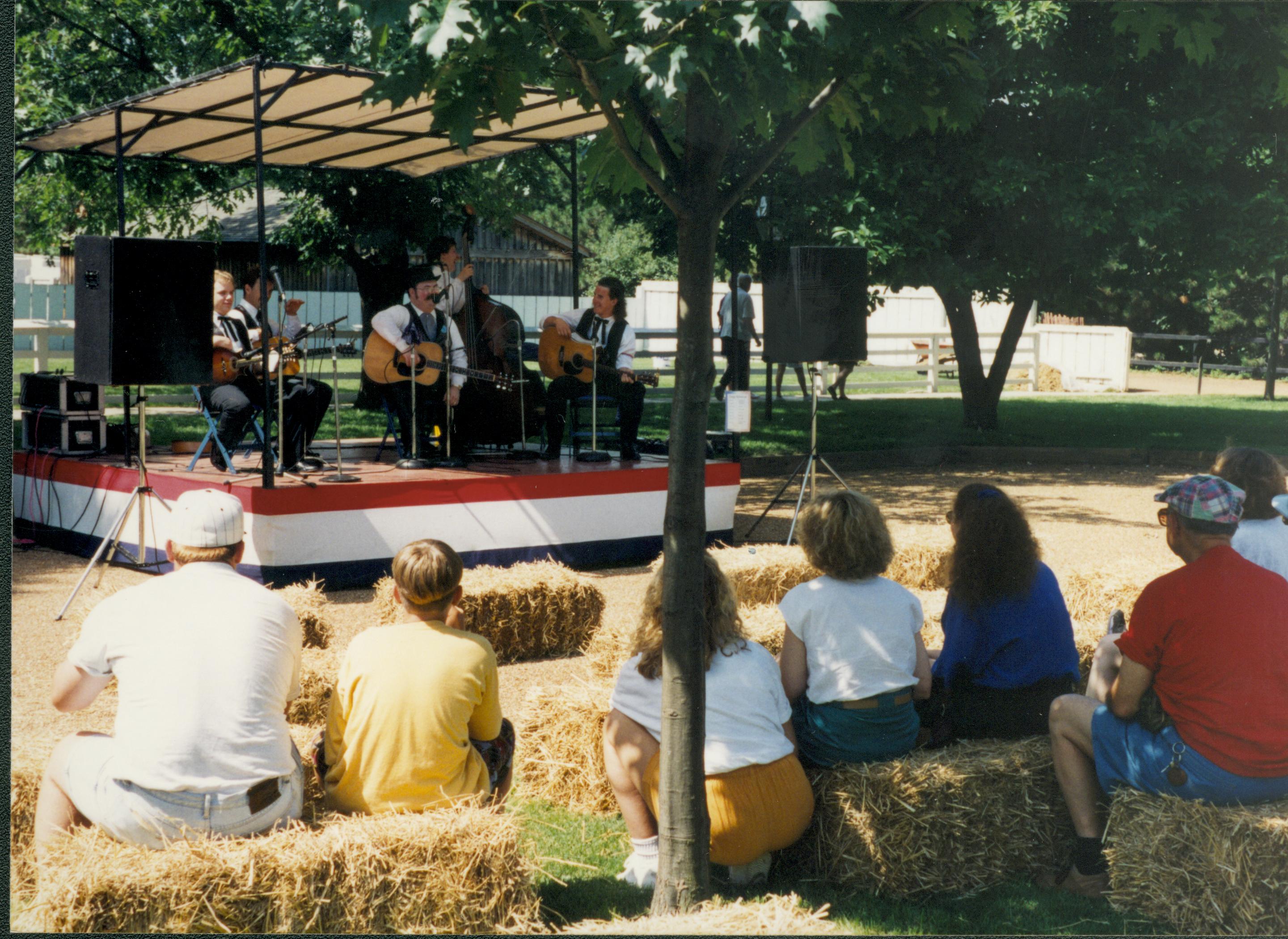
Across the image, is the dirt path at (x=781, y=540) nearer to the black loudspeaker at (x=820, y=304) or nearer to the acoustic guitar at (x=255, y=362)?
the black loudspeaker at (x=820, y=304)

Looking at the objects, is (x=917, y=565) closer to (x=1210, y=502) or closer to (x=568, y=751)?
(x=568, y=751)

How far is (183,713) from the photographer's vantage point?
3363 millimetres

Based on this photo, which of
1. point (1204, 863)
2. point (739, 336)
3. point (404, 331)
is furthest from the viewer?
point (739, 336)

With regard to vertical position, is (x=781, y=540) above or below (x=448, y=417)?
below

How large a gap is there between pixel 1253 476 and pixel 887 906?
7.43 feet

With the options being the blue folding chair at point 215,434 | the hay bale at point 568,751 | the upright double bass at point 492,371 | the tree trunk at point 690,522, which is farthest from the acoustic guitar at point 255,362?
the tree trunk at point 690,522

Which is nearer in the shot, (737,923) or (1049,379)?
(737,923)

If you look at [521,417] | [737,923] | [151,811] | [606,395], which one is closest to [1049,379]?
[606,395]

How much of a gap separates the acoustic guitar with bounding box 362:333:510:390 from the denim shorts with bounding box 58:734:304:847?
21.0ft

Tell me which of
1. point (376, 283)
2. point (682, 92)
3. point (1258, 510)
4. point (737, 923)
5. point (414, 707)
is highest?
point (376, 283)

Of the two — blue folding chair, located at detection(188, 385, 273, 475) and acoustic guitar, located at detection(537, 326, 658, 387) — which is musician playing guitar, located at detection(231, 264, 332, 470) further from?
acoustic guitar, located at detection(537, 326, 658, 387)

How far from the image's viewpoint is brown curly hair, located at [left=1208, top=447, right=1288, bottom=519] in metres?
5.00

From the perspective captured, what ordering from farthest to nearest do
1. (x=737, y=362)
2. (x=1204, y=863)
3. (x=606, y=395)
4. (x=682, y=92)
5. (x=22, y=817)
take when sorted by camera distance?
1. (x=737, y=362)
2. (x=606, y=395)
3. (x=22, y=817)
4. (x=1204, y=863)
5. (x=682, y=92)

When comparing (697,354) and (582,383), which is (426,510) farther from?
(697,354)
